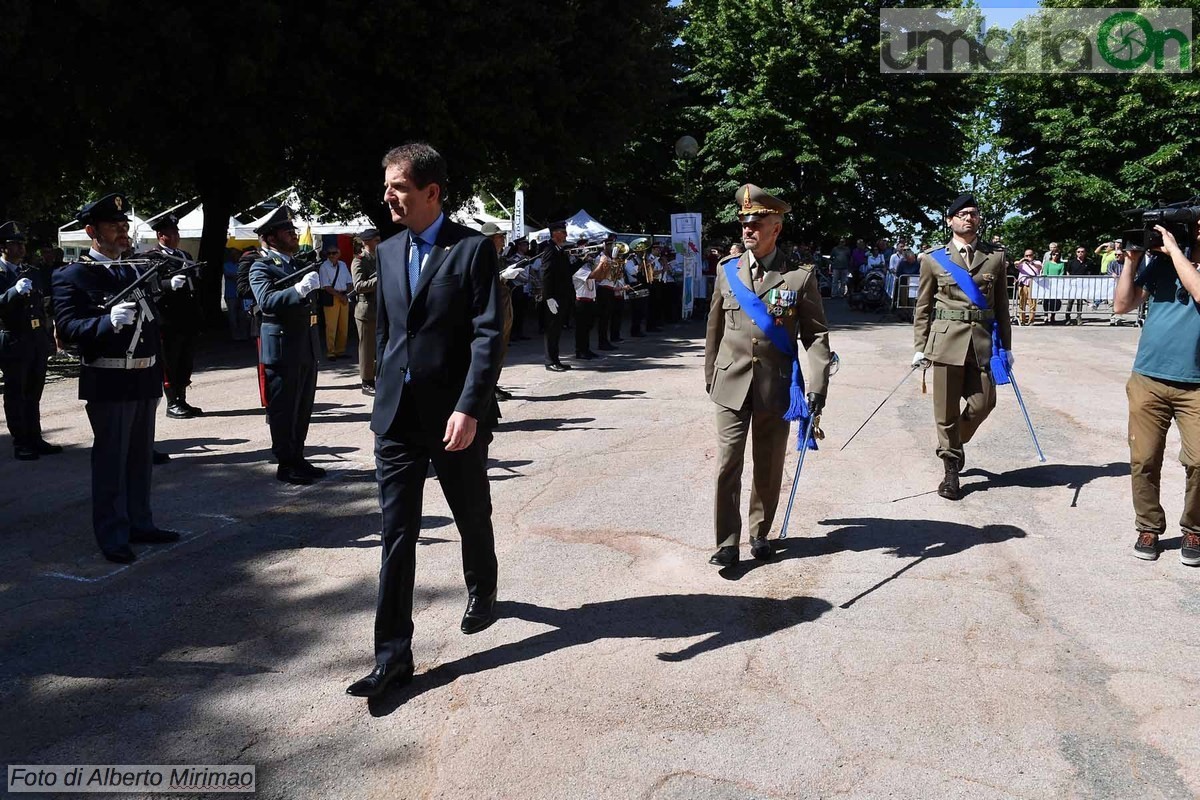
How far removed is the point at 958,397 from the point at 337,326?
1134 cm

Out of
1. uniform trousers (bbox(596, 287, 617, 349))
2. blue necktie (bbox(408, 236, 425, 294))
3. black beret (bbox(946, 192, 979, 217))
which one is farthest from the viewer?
uniform trousers (bbox(596, 287, 617, 349))

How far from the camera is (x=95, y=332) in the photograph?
570cm

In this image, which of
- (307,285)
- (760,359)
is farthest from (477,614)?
(307,285)

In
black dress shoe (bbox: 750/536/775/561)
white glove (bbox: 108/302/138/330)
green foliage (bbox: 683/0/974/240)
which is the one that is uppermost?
green foliage (bbox: 683/0/974/240)

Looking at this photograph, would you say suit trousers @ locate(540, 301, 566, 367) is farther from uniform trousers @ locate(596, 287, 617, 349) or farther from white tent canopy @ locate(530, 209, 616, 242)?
white tent canopy @ locate(530, 209, 616, 242)

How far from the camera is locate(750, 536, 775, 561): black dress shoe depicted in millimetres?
5773

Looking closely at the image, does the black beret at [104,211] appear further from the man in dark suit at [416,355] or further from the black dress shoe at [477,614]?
the black dress shoe at [477,614]

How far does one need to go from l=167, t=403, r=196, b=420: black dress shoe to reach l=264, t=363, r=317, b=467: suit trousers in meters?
3.71

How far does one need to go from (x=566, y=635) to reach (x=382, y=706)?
3.24 feet

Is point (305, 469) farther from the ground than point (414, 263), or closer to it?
closer to it

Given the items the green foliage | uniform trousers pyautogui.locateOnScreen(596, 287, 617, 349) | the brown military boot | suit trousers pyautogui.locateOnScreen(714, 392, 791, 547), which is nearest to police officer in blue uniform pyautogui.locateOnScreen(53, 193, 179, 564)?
suit trousers pyautogui.locateOnScreen(714, 392, 791, 547)

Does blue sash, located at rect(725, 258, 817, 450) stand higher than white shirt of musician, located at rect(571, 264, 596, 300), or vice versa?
white shirt of musician, located at rect(571, 264, 596, 300)

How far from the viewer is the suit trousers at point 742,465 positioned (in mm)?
5562

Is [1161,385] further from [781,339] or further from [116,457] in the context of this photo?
[116,457]
